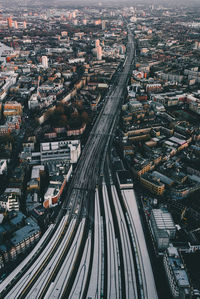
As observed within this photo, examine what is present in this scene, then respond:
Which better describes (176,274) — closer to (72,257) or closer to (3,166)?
(72,257)

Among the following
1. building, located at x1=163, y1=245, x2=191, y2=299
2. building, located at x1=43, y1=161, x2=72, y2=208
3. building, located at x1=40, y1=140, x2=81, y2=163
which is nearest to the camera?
building, located at x1=163, y1=245, x2=191, y2=299

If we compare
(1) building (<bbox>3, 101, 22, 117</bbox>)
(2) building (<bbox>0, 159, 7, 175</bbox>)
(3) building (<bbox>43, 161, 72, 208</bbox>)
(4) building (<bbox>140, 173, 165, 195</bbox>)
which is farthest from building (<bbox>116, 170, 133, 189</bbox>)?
(1) building (<bbox>3, 101, 22, 117</bbox>)

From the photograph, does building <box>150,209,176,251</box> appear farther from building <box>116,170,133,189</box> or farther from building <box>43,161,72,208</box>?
building <box>43,161,72,208</box>

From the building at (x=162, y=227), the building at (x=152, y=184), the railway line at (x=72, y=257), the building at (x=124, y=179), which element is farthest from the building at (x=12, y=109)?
the building at (x=162, y=227)

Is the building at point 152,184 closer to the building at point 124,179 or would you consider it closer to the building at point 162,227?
the building at point 124,179

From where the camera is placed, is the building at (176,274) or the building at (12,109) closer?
the building at (176,274)
